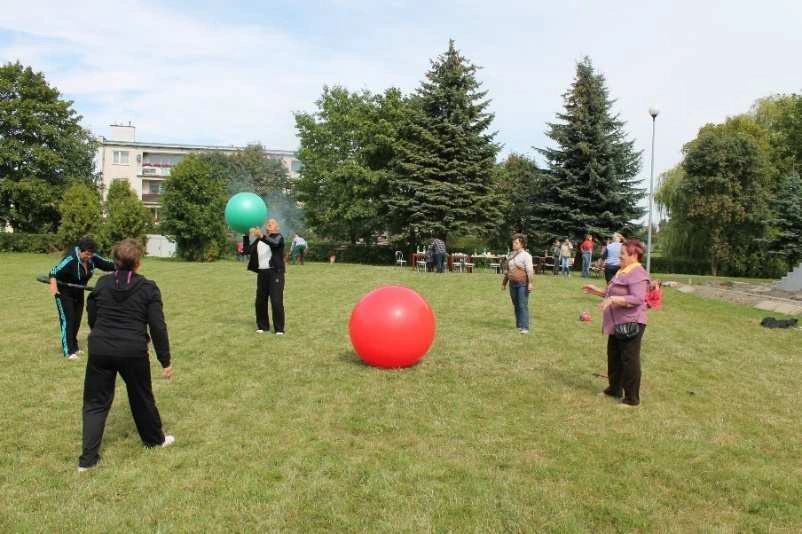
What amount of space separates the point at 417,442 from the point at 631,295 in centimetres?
305

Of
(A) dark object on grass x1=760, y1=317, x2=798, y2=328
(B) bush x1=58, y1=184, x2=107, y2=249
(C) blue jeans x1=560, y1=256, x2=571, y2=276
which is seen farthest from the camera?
(B) bush x1=58, y1=184, x2=107, y2=249

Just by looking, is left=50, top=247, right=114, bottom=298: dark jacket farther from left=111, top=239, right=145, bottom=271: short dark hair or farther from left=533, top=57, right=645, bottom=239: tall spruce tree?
left=533, top=57, right=645, bottom=239: tall spruce tree

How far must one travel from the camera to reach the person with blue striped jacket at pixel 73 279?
8724 mm

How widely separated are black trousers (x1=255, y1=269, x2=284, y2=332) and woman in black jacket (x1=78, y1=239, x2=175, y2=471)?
221 inches

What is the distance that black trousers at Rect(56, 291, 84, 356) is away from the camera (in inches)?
352

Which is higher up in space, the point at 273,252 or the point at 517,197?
the point at 517,197

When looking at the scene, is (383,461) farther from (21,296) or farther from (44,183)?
(44,183)

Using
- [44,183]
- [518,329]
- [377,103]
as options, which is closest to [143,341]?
[518,329]

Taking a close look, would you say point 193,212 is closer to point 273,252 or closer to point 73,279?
point 273,252

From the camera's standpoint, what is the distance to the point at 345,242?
1810 inches

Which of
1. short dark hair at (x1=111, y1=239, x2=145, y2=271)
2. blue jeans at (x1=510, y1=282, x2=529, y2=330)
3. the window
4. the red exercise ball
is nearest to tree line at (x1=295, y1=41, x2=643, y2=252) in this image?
blue jeans at (x1=510, y1=282, x2=529, y2=330)

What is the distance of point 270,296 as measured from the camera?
1130 centimetres

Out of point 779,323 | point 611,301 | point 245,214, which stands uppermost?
point 245,214

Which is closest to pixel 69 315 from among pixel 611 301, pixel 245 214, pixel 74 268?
pixel 74 268
